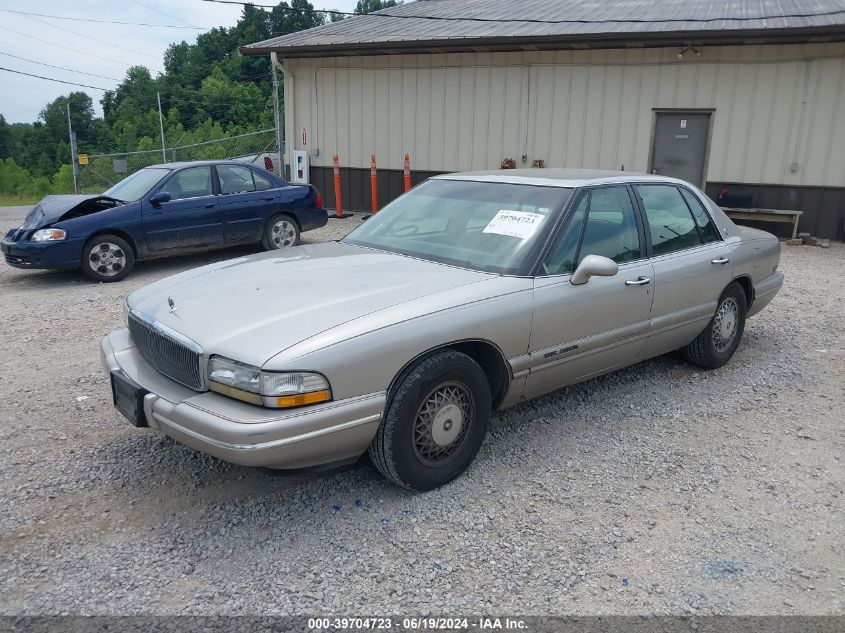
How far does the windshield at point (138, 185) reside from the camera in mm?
8609

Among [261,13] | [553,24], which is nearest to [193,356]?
[553,24]

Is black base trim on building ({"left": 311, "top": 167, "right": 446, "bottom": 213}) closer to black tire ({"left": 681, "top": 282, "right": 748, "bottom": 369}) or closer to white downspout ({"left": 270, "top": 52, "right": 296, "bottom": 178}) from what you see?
white downspout ({"left": 270, "top": 52, "right": 296, "bottom": 178})

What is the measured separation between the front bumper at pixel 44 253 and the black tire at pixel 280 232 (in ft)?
8.36

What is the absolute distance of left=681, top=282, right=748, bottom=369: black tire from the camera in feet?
16.8

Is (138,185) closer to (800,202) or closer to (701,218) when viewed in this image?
(701,218)

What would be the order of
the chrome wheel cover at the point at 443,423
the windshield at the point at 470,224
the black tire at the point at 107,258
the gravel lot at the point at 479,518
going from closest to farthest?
the gravel lot at the point at 479,518
the chrome wheel cover at the point at 443,423
the windshield at the point at 470,224
the black tire at the point at 107,258

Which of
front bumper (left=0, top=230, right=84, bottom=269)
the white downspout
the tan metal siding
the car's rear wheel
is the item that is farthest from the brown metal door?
front bumper (left=0, top=230, right=84, bottom=269)

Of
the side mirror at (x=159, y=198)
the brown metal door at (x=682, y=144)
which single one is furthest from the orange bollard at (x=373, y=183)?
the side mirror at (x=159, y=198)

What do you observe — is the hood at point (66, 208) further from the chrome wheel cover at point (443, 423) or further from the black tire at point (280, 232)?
the chrome wheel cover at point (443, 423)

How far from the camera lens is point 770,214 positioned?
11430 mm

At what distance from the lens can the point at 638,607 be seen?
105 inches

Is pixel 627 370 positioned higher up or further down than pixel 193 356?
further down

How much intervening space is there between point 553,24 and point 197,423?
12.2 metres

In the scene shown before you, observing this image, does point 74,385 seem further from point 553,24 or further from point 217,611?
point 553,24
